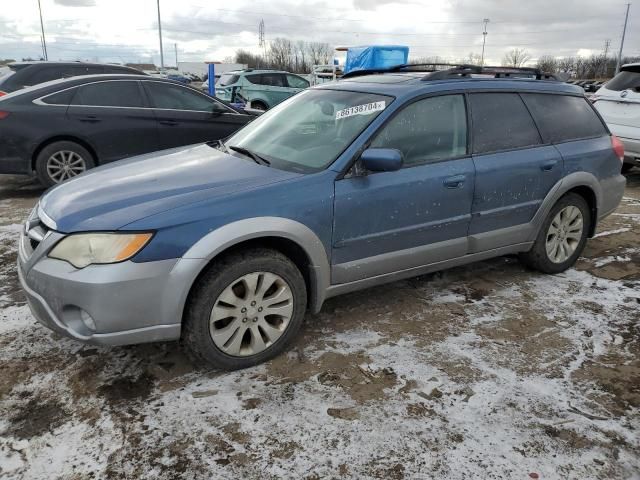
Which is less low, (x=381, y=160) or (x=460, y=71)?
(x=460, y=71)

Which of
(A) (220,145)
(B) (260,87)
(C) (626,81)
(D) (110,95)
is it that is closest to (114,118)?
(D) (110,95)

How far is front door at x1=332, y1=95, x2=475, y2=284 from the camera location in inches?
123

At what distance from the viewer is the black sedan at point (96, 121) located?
621 centimetres

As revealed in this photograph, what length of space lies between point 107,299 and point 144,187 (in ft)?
2.43

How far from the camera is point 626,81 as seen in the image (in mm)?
7500

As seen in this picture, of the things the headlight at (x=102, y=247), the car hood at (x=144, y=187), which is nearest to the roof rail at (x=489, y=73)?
the car hood at (x=144, y=187)

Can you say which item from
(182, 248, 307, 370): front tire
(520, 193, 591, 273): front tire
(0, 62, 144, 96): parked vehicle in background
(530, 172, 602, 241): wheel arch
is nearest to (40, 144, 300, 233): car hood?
(182, 248, 307, 370): front tire

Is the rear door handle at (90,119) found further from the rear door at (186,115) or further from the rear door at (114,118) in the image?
the rear door at (186,115)

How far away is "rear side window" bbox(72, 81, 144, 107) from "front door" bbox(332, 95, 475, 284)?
184 inches

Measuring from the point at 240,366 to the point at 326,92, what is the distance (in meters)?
2.07

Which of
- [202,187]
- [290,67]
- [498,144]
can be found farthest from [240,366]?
[290,67]

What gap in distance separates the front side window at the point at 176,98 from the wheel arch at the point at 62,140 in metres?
1.00

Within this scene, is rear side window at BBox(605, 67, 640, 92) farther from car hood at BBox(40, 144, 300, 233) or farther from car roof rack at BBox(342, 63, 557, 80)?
car hood at BBox(40, 144, 300, 233)

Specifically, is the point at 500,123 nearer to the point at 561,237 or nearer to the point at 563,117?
the point at 563,117
